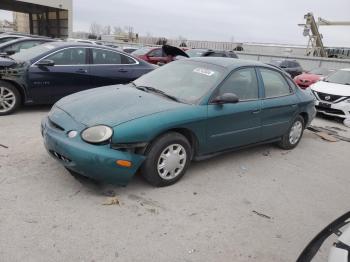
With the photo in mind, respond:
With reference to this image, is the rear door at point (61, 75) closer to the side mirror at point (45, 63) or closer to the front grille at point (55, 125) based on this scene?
the side mirror at point (45, 63)

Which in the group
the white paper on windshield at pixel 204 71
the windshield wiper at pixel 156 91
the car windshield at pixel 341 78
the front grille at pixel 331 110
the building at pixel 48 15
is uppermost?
the building at pixel 48 15

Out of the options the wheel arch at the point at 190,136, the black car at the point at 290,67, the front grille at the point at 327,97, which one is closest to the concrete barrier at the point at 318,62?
the black car at the point at 290,67

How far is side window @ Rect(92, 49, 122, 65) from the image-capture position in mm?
7641

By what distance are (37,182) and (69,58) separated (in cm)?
393

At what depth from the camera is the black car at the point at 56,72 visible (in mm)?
6604

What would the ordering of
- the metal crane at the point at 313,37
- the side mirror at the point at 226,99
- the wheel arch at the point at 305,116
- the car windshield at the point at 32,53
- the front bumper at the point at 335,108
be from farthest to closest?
the metal crane at the point at 313,37 → the front bumper at the point at 335,108 → the car windshield at the point at 32,53 → the wheel arch at the point at 305,116 → the side mirror at the point at 226,99

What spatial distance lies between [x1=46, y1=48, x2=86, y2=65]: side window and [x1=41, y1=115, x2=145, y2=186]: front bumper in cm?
365

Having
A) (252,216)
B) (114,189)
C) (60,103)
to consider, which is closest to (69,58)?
(60,103)

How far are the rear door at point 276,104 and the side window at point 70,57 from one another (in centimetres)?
389

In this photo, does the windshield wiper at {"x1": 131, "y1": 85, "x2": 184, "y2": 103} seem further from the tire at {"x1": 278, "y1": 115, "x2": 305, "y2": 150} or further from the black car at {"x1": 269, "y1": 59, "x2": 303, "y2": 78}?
the black car at {"x1": 269, "y1": 59, "x2": 303, "y2": 78}

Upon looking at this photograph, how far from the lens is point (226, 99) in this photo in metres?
4.48

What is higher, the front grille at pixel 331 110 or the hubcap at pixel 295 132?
the hubcap at pixel 295 132

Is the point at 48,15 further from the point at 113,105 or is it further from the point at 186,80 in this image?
the point at 113,105

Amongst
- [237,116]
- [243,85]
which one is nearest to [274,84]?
[243,85]
